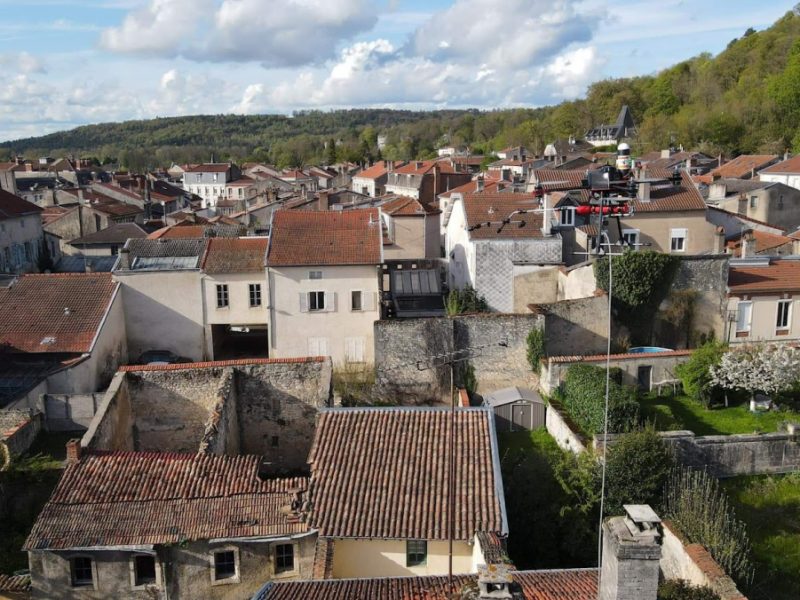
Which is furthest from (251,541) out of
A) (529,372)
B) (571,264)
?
(571,264)

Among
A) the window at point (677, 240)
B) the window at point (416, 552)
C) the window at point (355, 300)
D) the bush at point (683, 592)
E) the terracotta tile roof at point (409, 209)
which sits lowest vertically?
the window at point (416, 552)

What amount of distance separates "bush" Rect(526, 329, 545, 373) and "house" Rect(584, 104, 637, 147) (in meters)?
77.1

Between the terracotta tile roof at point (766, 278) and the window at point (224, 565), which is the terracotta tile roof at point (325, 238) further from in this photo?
the window at point (224, 565)

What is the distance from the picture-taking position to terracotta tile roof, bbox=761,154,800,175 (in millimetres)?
60219

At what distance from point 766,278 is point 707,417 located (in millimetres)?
8045

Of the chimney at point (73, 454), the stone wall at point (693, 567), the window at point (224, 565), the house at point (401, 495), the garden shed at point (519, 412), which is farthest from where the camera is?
the garden shed at point (519, 412)

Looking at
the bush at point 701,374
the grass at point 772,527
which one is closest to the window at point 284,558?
the grass at point 772,527

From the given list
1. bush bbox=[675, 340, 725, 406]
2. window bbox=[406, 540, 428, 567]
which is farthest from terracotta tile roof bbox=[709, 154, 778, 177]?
window bbox=[406, 540, 428, 567]

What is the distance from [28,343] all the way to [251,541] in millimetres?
15357

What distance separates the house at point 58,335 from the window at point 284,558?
11790 mm

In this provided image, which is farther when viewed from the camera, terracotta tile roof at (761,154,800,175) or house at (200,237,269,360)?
terracotta tile roof at (761,154,800,175)

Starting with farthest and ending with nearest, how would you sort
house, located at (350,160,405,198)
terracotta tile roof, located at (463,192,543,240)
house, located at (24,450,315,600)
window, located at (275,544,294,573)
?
house, located at (350,160,405,198)
terracotta tile roof, located at (463,192,543,240)
window, located at (275,544,294,573)
house, located at (24,450,315,600)

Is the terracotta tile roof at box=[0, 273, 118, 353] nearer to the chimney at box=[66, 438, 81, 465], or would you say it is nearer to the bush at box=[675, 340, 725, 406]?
the chimney at box=[66, 438, 81, 465]

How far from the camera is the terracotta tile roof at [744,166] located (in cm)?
6481
